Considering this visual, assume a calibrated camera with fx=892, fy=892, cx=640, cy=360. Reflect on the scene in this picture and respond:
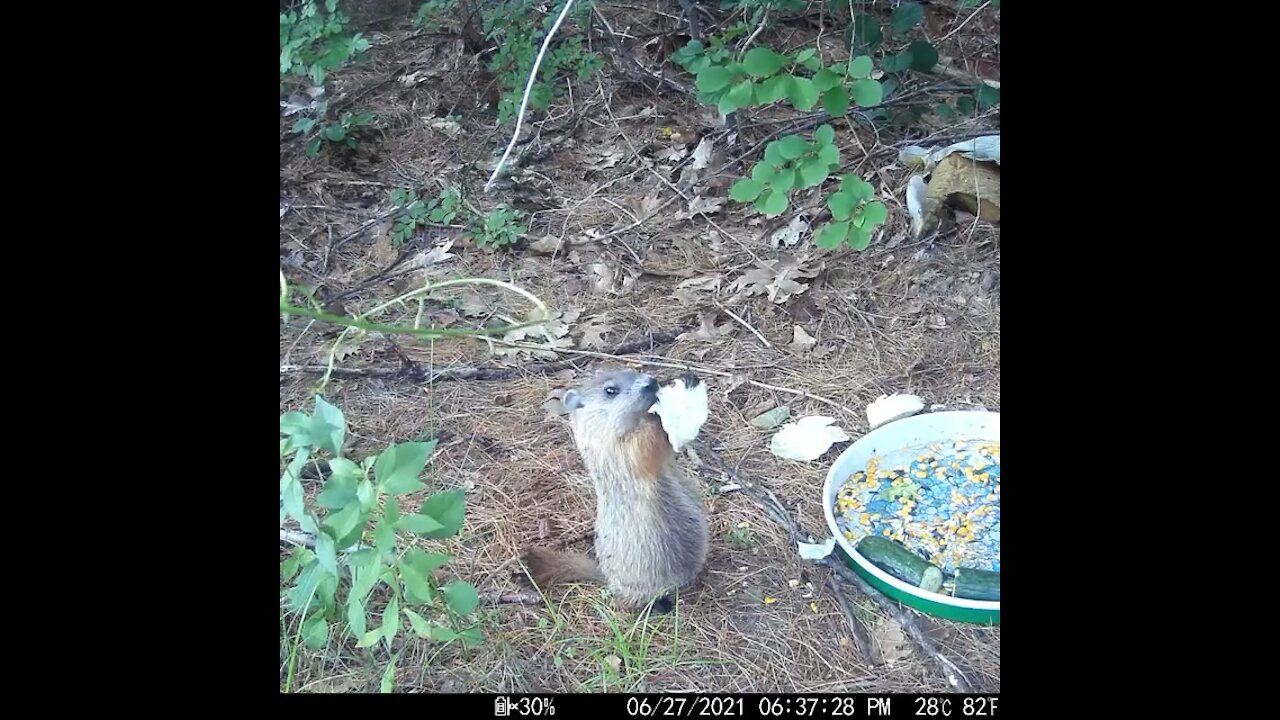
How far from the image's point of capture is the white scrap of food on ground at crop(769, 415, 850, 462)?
6.36 ft

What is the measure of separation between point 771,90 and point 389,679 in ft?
4.05

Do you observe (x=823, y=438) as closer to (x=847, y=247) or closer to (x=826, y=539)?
(x=826, y=539)

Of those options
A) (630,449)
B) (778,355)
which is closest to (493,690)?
(630,449)

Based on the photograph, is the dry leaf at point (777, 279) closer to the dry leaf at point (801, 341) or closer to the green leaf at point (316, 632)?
the dry leaf at point (801, 341)

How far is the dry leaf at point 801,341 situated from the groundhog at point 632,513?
567mm

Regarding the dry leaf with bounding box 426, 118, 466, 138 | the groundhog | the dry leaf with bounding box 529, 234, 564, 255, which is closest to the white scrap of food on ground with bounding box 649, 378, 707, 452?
the groundhog

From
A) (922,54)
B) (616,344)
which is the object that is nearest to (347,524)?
(616,344)

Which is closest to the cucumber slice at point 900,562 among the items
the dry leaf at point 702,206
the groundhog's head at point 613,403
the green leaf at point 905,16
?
the groundhog's head at point 613,403

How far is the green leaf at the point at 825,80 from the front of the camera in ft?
5.21

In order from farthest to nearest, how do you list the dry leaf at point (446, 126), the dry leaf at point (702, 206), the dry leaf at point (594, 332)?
the dry leaf at point (446, 126)
the dry leaf at point (702, 206)
the dry leaf at point (594, 332)

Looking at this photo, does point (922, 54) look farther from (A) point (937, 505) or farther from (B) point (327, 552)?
(B) point (327, 552)

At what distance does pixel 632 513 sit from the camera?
5.51 ft

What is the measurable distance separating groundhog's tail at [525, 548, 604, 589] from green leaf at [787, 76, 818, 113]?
940mm

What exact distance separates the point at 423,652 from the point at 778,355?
3.53 ft
